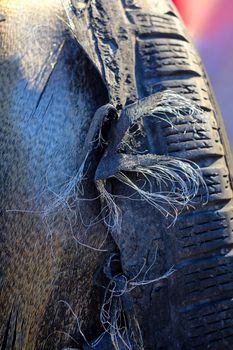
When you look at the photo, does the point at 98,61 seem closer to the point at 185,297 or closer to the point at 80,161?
the point at 80,161

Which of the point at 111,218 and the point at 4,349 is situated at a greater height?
the point at 111,218

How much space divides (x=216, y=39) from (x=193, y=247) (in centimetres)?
182

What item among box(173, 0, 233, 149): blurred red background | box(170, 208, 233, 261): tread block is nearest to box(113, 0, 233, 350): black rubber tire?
box(170, 208, 233, 261): tread block

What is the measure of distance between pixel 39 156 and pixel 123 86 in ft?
0.82

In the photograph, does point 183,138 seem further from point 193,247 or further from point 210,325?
point 210,325

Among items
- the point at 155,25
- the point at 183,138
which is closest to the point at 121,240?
the point at 183,138

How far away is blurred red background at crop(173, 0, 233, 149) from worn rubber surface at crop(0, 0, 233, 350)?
1463mm

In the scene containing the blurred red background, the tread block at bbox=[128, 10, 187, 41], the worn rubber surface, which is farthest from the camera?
the blurred red background

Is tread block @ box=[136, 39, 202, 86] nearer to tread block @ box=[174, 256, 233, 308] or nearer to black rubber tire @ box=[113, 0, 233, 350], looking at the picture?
black rubber tire @ box=[113, 0, 233, 350]

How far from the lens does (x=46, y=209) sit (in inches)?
45.8

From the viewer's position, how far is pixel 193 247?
1172 millimetres

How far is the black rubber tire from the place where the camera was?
46.0 inches

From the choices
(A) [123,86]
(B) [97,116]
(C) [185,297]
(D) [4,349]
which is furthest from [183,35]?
(D) [4,349]

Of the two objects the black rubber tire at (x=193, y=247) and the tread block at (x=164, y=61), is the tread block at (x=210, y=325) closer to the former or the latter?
the black rubber tire at (x=193, y=247)
